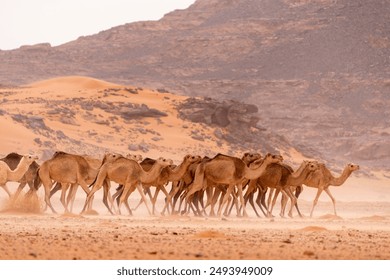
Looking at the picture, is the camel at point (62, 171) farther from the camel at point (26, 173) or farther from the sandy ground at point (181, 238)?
the sandy ground at point (181, 238)

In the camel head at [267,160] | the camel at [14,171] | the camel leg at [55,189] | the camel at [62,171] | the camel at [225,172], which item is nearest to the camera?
the camel at [14,171]

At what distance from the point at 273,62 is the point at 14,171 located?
453 feet

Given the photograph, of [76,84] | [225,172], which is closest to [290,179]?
[225,172]

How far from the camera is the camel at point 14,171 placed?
2809 centimetres

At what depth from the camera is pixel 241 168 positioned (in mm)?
29125

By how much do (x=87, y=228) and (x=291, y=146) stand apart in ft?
170

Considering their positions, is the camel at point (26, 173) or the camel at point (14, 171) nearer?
the camel at point (14, 171)

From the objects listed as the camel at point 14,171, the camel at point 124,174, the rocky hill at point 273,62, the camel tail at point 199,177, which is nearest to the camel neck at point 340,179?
the camel tail at point 199,177

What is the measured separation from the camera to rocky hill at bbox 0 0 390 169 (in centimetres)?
12225

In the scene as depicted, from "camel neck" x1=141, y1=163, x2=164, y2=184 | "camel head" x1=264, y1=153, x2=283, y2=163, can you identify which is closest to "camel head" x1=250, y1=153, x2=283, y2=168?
"camel head" x1=264, y1=153, x2=283, y2=163

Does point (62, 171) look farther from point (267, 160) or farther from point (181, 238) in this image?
point (181, 238)

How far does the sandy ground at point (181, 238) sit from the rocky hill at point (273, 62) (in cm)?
7166

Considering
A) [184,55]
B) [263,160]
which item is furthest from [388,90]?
[263,160]
